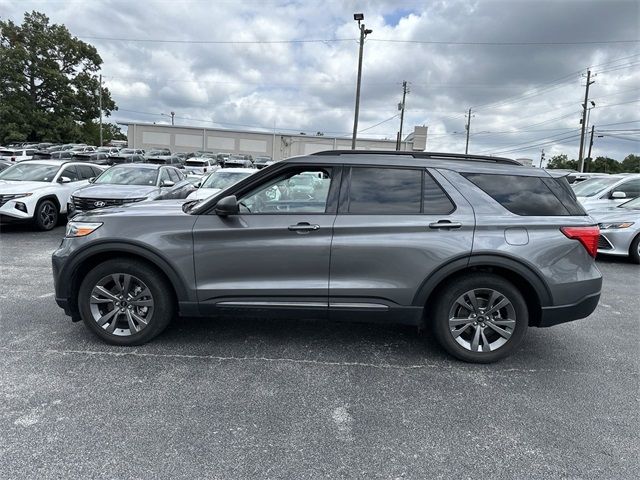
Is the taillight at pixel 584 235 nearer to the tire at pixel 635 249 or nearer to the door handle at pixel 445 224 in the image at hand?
the door handle at pixel 445 224

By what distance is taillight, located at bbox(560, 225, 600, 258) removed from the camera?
11.7ft

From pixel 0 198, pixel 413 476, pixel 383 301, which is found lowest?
pixel 413 476

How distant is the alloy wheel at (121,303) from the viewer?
3734mm

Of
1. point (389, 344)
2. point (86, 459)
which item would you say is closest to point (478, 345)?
point (389, 344)

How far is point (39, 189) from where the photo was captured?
9531 mm

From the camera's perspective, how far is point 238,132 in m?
60.6

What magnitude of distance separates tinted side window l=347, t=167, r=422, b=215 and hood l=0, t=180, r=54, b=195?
340 inches

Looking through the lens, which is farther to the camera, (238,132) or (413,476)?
(238,132)

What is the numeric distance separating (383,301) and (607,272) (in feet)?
20.0

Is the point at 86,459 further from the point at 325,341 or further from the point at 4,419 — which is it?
the point at 325,341

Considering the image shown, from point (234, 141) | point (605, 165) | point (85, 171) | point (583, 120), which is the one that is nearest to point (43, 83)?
point (234, 141)

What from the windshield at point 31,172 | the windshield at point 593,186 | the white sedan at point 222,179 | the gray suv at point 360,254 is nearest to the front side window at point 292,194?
the gray suv at point 360,254

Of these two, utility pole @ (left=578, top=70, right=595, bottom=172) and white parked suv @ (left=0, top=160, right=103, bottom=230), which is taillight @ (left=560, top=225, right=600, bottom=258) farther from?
utility pole @ (left=578, top=70, right=595, bottom=172)

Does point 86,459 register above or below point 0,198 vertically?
below
